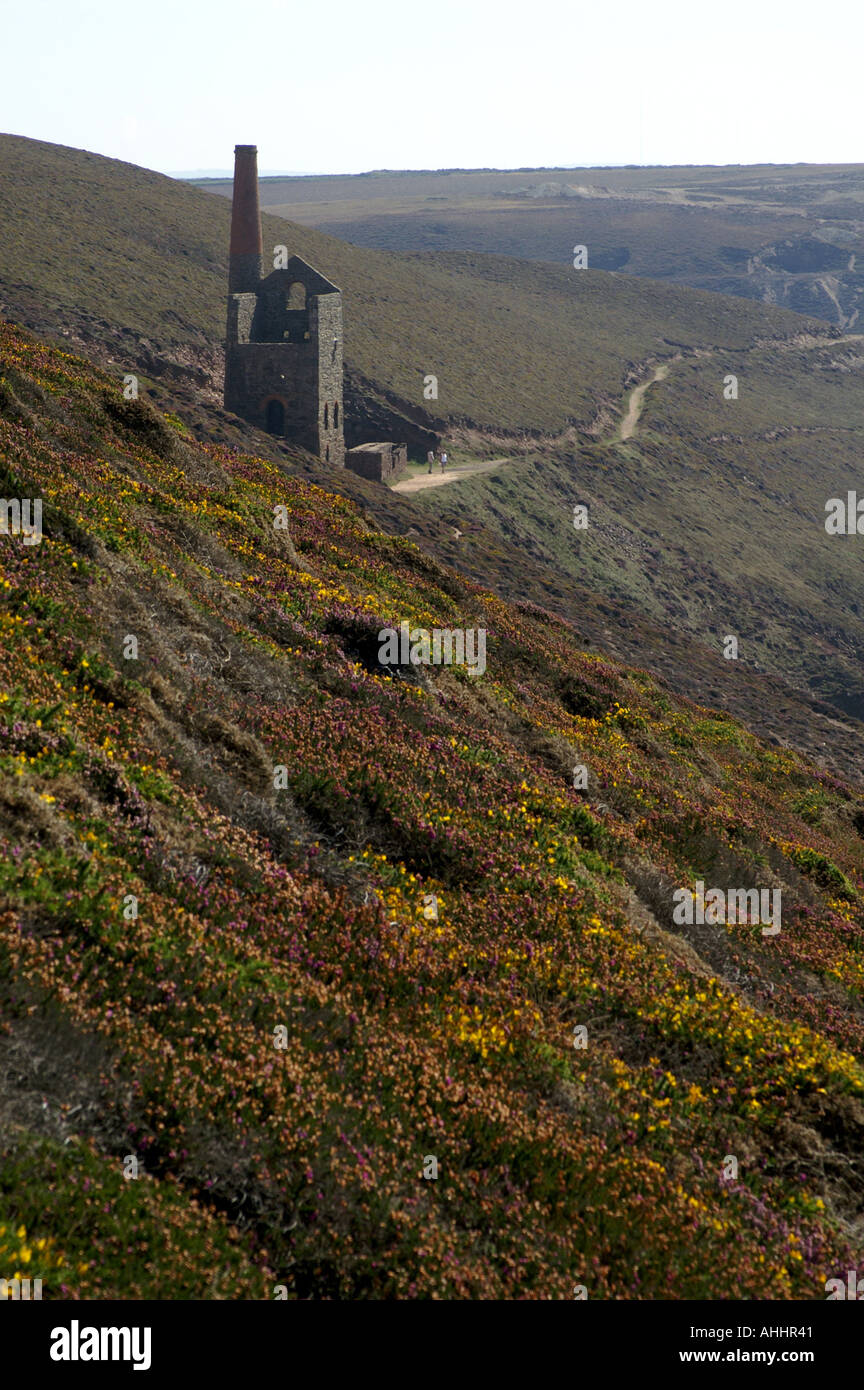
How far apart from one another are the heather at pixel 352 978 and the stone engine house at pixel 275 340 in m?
40.4

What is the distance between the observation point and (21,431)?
1504 centimetres

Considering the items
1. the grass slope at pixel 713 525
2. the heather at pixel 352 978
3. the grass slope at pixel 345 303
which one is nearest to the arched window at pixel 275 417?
the grass slope at pixel 713 525

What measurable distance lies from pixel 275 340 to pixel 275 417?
389 cm

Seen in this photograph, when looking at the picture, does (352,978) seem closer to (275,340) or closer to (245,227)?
(275,340)

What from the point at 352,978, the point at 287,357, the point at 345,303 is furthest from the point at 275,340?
the point at 352,978

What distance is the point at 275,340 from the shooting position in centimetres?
5584

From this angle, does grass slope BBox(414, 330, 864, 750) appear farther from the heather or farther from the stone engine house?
the heather

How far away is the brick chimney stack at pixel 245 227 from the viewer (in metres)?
54.3

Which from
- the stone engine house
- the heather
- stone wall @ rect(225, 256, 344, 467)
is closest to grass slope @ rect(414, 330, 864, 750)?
stone wall @ rect(225, 256, 344, 467)

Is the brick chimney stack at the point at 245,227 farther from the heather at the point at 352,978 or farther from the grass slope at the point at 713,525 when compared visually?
the heather at the point at 352,978
